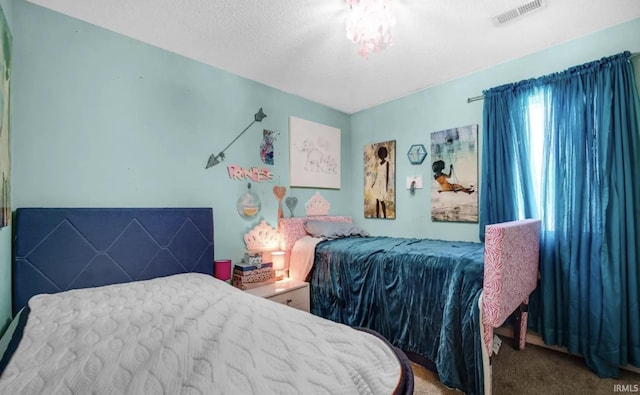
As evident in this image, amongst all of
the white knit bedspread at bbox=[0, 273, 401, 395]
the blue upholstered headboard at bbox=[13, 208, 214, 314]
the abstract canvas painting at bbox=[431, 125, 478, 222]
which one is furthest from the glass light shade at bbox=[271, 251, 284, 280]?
the abstract canvas painting at bbox=[431, 125, 478, 222]

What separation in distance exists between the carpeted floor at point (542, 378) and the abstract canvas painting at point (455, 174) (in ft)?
3.86

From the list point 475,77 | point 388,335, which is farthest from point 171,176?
point 475,77

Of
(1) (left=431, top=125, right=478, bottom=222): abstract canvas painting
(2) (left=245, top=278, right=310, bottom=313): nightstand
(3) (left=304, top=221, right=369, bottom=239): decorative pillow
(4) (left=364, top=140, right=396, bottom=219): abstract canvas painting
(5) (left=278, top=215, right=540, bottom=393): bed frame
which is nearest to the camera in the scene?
(5) (left=278, top=215, right=540, bottom=393): bed frame

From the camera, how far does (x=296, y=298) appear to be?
7.91ft

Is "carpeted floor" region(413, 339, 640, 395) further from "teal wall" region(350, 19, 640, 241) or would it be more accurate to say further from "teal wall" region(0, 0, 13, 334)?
"teal wall" region(0, 0, 13, 334)

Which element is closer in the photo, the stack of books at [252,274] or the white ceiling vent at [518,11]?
the white ceiling vent at [518,11]

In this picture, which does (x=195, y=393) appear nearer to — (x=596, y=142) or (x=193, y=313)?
(x=193, y=313)

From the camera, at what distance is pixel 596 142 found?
6.34 feet

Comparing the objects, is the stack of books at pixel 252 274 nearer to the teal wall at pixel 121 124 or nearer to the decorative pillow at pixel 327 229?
the teal wall at pixel 121 124

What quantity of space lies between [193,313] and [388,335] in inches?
58.5

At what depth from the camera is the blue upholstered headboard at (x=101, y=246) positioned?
154 cm

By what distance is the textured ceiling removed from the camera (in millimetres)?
1724

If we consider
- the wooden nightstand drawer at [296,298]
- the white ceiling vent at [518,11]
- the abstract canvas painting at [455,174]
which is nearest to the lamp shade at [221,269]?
the wooden nightstand drawer at [296,298]

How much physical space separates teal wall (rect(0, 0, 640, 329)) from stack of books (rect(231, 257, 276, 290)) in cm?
17
